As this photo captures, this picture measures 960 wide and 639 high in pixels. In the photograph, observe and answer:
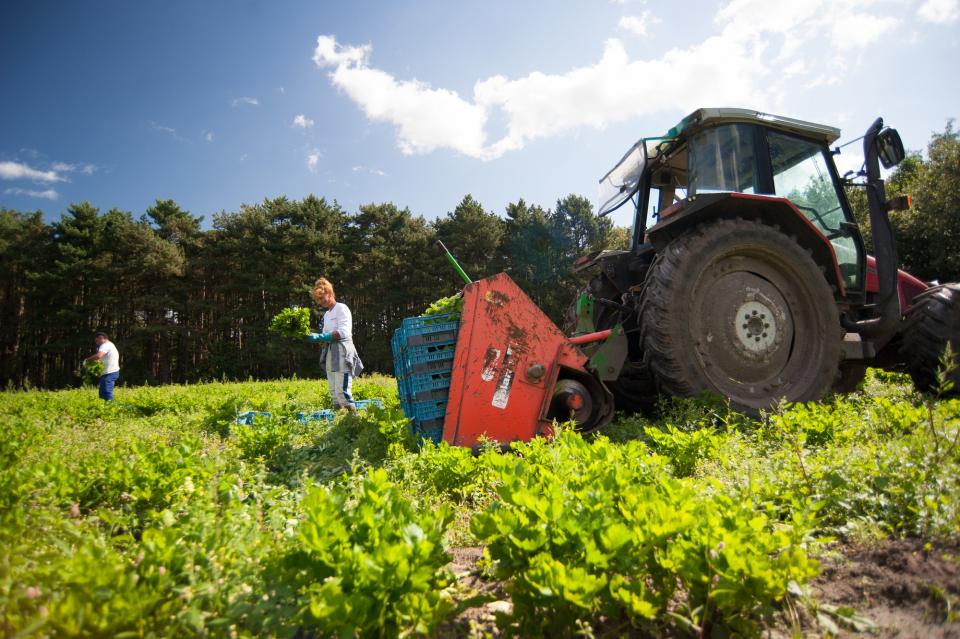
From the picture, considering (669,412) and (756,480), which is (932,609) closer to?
(756,480)

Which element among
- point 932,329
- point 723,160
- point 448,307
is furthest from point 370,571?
point 932,329

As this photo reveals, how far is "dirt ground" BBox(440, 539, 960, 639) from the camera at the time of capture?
132cm

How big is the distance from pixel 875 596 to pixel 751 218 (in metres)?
3.82

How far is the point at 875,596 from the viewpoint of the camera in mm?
1479

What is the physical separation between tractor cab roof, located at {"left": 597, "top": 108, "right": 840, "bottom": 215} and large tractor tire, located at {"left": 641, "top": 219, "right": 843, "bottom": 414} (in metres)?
1.21

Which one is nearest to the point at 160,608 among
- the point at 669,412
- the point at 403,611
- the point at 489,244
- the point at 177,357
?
the point at 403,611

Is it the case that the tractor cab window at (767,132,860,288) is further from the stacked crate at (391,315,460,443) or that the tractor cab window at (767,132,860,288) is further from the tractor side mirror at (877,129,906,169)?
the stacked crate at (391,315,460,443)

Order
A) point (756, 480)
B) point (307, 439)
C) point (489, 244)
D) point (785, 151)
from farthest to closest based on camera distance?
point (489, 244) < point (785, 151) < point (307, 439) < point (756, 480)

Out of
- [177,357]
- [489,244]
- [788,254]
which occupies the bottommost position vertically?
[177,357]

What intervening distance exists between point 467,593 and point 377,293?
3121 centimetres

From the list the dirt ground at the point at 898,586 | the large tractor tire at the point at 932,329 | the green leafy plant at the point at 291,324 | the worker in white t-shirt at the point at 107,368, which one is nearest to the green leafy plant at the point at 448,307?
the dirt ground at the point at 898,586

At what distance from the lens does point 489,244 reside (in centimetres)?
3188

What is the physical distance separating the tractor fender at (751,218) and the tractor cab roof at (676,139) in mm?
973

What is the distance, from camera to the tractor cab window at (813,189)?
5.03 m
